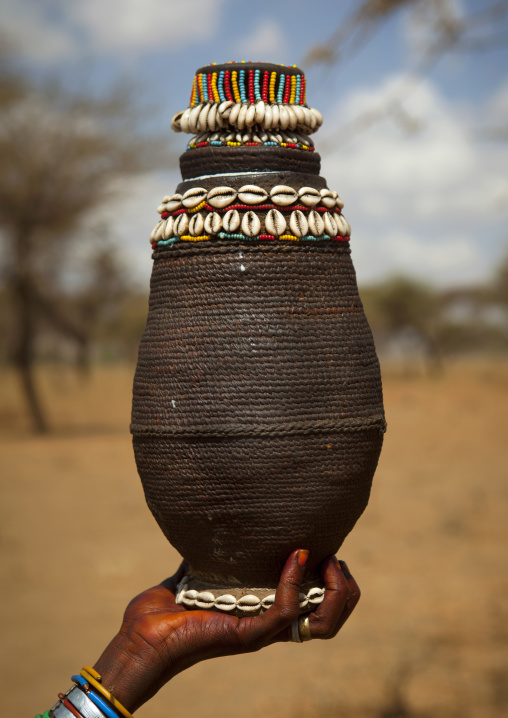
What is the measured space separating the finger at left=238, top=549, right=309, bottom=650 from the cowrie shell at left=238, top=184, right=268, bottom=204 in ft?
3.01

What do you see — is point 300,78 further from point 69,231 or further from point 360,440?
point 69,231

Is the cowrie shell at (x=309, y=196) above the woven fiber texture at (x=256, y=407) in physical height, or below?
above

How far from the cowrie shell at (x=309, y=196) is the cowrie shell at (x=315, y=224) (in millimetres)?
24

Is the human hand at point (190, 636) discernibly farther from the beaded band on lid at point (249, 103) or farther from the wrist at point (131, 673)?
the beaded band on lid at point (249, 103)

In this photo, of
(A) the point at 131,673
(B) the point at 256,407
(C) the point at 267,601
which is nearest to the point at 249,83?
(B) the point at 256,407

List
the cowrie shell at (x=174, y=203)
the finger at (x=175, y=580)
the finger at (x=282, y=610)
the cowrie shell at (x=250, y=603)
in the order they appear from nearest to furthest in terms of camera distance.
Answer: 1. the finger at (x=282, y=610)
2. the cowrie shell at (x=250, y=603)
3. the cowrie shell at (x=174, y=203)
4. the finger at (x=175, y=580)

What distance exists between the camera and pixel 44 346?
30219 mm

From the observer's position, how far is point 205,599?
7.36 ft

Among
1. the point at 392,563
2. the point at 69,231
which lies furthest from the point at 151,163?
the point at 392,563

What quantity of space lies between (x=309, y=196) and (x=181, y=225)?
1.15 feet

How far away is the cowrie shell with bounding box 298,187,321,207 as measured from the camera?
2.22 m

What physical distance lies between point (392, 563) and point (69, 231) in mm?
8564

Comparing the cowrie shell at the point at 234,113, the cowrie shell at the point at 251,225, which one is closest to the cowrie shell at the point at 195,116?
the cowrie shell at the point at 234,113

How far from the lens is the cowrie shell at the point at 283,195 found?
7.16 feet
